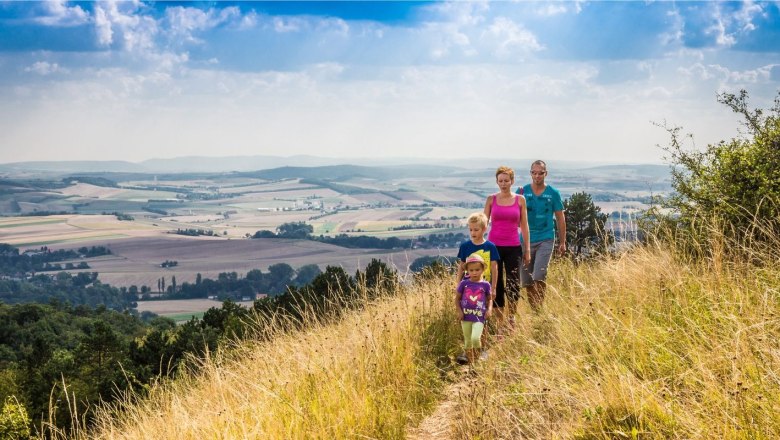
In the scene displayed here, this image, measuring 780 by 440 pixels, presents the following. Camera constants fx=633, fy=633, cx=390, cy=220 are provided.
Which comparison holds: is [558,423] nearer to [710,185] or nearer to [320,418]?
[320,418]

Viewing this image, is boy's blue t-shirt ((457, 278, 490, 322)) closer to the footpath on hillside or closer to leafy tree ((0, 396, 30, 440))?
the footpath on hillside

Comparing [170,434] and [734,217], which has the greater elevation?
[734,217]

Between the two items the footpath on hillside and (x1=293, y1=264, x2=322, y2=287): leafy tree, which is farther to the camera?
(x1=293, y1=264, x2=322, y2=287): leafy tree

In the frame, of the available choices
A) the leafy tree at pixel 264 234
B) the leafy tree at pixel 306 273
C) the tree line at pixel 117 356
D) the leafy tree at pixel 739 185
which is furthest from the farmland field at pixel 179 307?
the leafy tree at pixel 739 185

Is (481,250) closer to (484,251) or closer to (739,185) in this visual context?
(484,251)

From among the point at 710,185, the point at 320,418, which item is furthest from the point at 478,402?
the point at 710,185

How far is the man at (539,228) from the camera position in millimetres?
6828

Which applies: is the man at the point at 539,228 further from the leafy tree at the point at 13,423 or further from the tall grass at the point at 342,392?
the leafy tree at the point at 13,423

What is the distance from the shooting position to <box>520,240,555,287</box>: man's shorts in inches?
268

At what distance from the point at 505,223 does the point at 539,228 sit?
2.06ft

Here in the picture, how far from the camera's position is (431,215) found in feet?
608

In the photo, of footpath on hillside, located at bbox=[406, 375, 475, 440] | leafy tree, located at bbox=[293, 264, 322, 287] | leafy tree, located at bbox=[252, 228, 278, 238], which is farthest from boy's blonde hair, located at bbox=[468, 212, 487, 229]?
leafy tree, located at bbox=[252, 228, 278, 238]

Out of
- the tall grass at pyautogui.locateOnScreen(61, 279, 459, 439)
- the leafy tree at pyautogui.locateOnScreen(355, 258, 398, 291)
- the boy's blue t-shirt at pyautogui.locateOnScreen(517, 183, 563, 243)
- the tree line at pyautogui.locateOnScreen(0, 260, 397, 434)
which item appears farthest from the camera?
the tree line at pyautogui.locateOnScreen(0, 260, 397, 434)

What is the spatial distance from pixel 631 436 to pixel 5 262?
17993 cm
